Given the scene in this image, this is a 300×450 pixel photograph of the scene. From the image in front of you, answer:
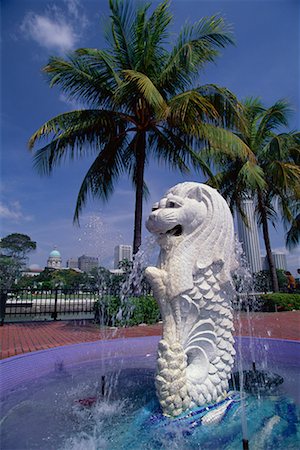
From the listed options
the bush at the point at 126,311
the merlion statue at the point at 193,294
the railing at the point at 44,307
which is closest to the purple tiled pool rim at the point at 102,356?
the merlion statue at the point at 193,294

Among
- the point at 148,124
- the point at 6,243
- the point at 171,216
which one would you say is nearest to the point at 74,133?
the point at 148,124

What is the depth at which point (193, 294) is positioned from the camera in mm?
3180

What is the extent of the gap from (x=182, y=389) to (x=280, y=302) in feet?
37.8

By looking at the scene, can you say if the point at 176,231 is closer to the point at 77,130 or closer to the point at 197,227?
the point at 197,227

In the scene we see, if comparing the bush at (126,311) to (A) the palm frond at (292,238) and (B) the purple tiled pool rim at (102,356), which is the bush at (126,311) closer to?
(B) the purple tiled pool rim at (102,356)

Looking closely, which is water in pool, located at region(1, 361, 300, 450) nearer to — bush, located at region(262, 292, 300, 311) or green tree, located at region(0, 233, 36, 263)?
bush, located at region(262, 292, 300, 311)

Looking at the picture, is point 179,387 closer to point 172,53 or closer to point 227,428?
point 227,428

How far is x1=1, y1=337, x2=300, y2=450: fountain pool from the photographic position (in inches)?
103

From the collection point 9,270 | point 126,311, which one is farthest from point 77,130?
point 9,270

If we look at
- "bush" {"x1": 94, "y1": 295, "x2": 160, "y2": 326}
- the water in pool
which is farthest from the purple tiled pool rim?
"bush" {"x1": 94, "y1": 295, "x2": 160, "y2": 326}

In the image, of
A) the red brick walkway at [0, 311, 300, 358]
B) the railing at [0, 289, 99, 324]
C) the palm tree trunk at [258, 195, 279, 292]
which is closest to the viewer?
the red brick walkway at [0, 311, 300, 358]

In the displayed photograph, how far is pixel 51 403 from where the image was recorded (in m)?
3.48

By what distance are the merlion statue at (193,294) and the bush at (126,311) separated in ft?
19.0

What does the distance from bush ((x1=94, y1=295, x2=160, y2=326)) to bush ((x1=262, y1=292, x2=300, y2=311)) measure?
21.0 ft
